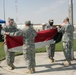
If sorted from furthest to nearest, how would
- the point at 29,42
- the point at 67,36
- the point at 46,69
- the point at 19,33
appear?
the point at 67,36 < the point at 46,69 < the point at 29,42 < the point at 19,33

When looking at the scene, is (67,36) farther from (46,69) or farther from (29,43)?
(29,43)

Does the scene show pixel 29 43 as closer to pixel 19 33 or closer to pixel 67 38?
pixel 19 33

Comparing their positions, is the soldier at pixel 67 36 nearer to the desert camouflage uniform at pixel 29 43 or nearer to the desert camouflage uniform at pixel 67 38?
the desert camouflage uniform at pixel 67 38

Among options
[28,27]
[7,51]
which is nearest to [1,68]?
[7,51]

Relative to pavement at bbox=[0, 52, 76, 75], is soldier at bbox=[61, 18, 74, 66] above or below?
above

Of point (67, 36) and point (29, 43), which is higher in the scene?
point (67, 36)

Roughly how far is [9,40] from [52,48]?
2.28m

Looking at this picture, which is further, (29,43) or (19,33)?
(29,43)

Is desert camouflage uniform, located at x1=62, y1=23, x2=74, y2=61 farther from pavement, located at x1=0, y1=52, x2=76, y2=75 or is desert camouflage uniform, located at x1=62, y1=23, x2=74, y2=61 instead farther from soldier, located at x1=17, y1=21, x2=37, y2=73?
soldier, located at x1=17, y1=21, x2=37, y2=73

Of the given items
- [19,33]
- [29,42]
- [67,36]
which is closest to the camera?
[19,33]

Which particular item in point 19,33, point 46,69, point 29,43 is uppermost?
point 19,33

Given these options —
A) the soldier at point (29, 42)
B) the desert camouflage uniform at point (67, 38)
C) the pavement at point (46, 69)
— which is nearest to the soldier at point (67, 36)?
the desert camouflage uniform at point (67, 38)

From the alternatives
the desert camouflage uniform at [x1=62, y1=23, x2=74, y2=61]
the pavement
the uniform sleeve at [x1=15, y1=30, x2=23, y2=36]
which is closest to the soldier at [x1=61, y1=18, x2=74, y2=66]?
the desert camouflage uniform at [x1=62, y1=23, x2=74, y2=61]

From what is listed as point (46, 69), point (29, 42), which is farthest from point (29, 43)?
point (46, 69)
